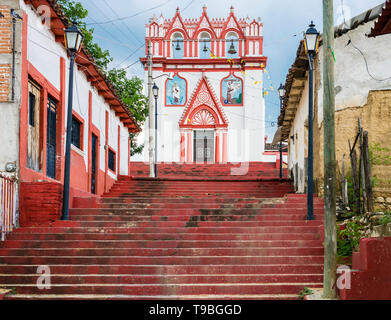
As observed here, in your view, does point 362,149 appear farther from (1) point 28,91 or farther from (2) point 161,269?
(1) point 28,91

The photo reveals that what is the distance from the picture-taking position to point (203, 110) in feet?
116

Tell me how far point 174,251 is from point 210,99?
995 inches

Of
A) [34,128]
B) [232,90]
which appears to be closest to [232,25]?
[232,90]

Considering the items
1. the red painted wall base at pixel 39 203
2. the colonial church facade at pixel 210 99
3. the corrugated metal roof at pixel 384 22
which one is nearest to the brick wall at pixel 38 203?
the red painted wall base at pixel 39 203

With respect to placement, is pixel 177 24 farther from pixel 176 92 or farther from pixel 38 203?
pixel 38 203

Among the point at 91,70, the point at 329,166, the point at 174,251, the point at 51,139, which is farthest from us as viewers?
the point at 91,70

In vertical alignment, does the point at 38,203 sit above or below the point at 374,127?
below

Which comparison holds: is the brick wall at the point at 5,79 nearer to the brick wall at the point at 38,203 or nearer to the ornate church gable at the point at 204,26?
the brick wall at the point at 38,203

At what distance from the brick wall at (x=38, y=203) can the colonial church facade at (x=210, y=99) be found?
2286 cm

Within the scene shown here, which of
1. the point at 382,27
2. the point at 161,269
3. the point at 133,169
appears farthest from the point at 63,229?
the point at 133,169

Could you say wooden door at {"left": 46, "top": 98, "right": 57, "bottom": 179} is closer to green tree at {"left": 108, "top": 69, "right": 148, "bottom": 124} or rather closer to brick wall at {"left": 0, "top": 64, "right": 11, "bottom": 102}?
brick wall at {"left": 0, "top": 64, "right": 11, "bottom": 102}

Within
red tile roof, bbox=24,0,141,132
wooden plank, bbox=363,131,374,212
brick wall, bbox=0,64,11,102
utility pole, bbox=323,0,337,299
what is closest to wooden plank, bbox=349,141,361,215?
wooden plank, bbox=363,131,374,212

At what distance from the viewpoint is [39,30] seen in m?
12.7
